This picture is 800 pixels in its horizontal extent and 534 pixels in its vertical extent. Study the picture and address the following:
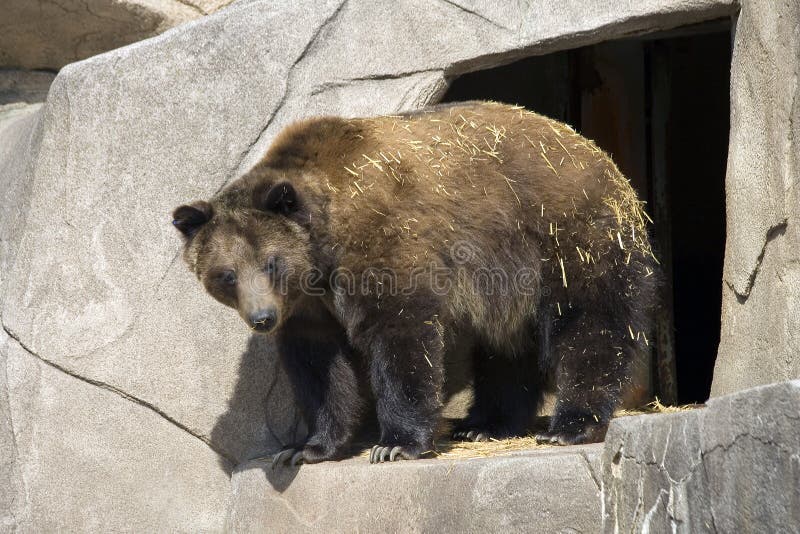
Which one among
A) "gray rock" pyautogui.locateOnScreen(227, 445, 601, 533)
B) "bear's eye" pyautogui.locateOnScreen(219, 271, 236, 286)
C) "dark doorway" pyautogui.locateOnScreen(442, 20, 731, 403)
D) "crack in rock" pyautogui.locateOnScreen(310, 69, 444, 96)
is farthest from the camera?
"dark doorway" pyautogui.locateOnScreen(442, 20, 731, 403)

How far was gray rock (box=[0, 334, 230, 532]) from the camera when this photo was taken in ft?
22.1

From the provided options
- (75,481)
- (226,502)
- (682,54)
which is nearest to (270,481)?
(226,502)

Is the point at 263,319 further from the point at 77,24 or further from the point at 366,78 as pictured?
the point at 77,24

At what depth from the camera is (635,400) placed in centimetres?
872

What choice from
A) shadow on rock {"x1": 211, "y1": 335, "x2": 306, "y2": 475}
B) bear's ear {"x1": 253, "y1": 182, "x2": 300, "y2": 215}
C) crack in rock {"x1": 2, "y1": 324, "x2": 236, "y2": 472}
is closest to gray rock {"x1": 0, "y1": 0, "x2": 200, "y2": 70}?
crack in rock {"x1": 2, "y1": 324, "x2": 236, "y2": 472}

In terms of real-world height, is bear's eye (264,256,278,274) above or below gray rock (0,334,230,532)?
above

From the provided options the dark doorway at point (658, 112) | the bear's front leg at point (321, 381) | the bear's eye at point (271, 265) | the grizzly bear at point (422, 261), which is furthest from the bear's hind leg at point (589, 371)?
the dark doorway at point (658, 112)

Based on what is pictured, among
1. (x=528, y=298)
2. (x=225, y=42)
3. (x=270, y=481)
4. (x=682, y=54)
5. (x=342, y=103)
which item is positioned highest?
(x=225, y=42)

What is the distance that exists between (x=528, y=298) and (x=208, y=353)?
2.25m

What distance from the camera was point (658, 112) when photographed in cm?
992

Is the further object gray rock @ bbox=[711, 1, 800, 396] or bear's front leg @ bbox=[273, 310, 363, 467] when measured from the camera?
bear's front leg @ bbox=[273, 310, 363, 467]

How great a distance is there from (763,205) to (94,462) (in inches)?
184

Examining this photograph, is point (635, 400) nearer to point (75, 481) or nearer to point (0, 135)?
point (75, 481)

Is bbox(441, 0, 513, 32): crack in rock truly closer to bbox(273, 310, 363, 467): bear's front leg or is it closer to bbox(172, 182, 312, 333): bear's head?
bbox(172, 182, 312, 333): bear's head
